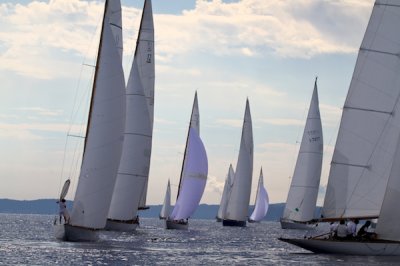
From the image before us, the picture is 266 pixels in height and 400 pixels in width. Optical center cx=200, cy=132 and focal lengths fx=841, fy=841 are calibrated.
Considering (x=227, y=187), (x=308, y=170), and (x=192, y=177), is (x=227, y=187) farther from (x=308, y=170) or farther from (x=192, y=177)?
(x=192, y=177)

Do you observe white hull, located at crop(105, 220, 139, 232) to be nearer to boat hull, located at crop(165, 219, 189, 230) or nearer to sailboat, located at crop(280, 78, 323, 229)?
boat hull, located at crop(165, 219, 189, 230)

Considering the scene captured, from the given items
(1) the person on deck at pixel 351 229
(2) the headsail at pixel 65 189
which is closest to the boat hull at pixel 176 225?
(2) the headsail at pixel 65 189

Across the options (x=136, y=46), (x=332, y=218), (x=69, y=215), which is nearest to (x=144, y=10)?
(x=136, y=46)

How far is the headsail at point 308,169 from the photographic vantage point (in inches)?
3131

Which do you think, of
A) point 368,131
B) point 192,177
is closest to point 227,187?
point 192,177

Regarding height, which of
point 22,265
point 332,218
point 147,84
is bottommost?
point 22,265

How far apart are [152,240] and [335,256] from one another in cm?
2104

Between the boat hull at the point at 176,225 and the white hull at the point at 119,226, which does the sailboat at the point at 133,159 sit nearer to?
the white hull at the point at 119,226

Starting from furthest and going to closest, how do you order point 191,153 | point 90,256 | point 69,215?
1. point 191,153
2. point 69,215
3. point 90,256

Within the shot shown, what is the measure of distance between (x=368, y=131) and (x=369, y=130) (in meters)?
0.07

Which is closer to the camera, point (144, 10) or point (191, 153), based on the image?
point (144, 10)

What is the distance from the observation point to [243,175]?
306 ft

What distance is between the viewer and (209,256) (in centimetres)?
4428

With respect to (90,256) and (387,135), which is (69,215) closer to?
(90,256)
